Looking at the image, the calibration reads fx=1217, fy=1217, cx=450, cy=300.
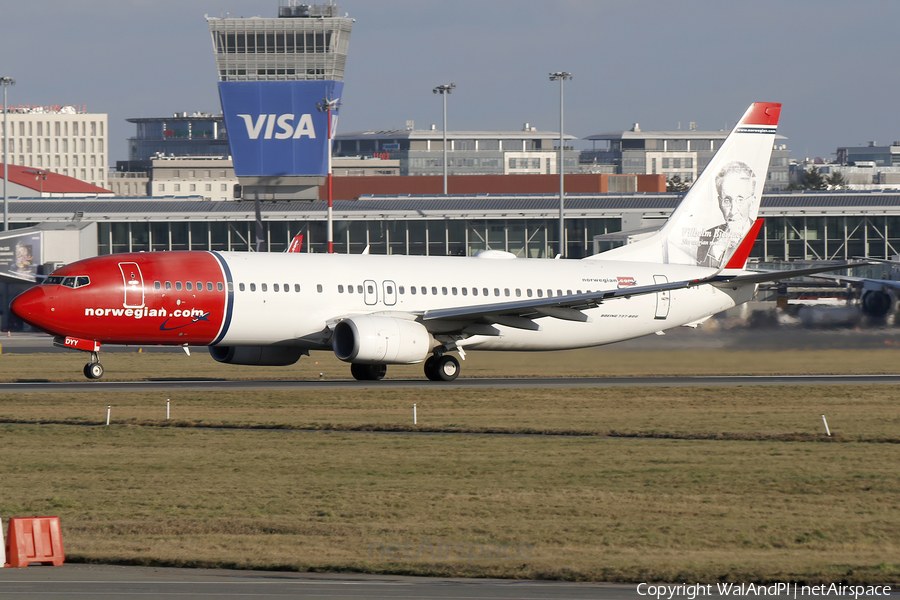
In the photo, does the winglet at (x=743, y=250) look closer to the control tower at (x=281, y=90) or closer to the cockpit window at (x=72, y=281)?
the cockpit window at (x=72, y=281)

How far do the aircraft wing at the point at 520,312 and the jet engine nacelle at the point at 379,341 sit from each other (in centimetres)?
145

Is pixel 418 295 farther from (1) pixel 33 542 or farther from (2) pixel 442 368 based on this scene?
(1) pixel 33 542

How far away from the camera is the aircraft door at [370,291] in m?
39.8

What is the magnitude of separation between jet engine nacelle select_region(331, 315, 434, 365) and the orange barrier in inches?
862

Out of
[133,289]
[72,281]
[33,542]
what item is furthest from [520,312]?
[33,542]

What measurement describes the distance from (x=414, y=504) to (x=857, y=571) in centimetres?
738

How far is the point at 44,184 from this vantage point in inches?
7288

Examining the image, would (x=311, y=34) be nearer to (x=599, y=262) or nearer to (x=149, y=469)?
(x=599, y=262)

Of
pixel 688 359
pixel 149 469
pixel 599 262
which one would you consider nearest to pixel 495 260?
pixel 599 262

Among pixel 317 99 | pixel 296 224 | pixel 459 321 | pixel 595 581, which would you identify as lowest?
pixel 595 581

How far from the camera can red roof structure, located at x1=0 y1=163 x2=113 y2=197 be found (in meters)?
169

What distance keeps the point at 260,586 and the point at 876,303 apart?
123ft

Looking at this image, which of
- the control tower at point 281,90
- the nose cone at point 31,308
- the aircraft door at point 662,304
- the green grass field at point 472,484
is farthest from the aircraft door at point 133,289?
the control tower at point 281,90

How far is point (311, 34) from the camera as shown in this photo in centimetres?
14812
